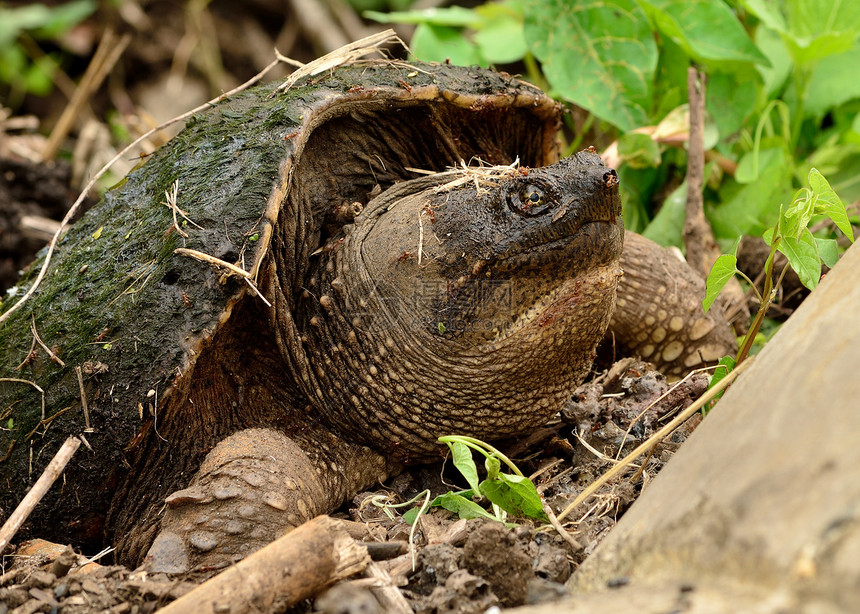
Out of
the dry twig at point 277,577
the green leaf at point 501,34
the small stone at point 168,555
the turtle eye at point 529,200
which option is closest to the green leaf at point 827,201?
the turtle eye at point 529,200

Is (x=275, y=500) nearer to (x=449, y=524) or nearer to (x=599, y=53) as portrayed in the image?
(x=449, y=524)

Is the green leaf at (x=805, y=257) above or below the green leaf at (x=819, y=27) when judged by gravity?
below

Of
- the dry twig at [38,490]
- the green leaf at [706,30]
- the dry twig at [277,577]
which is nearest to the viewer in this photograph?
the dry twig at [277,577]

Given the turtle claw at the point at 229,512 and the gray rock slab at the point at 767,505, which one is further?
the turtle claw at the point at 229,512

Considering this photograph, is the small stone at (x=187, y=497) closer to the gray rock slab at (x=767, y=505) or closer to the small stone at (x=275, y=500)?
the small stone at (x=275, y=500)

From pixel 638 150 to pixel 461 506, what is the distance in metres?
2.46

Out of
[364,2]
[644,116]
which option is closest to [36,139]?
[364,2]

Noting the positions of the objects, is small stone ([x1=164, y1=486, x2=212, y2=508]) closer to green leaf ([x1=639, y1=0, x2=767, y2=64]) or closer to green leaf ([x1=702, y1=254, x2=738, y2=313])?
green leaf ([x1=702, y1=254, x2=738, y2=313])

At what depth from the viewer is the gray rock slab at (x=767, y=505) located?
4.38 feet

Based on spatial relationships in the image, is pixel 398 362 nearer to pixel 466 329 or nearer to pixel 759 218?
pixel 466 329

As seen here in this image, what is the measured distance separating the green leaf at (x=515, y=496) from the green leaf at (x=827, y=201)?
117cm

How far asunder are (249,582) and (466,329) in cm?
107

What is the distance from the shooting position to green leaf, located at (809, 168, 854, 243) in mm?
2383

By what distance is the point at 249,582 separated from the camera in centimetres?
191
